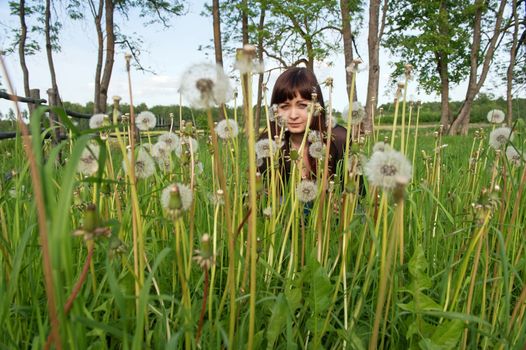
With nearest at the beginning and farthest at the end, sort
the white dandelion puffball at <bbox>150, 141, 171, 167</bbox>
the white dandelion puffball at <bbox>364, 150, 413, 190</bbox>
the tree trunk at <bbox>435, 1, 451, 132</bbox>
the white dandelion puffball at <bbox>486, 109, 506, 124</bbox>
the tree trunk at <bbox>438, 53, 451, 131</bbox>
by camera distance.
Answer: the white dandelion puffball at <bbox>364, 150, 413, 190</bbox> → the white dandelion puffball at <bbox>150, 141, 171, 167</bbox> → the white dandelion puffball at <bbox>486, 109, 506, 124</bbox> → the tree trunk at <bbox>435, 1, 451, 132</bbox> → the tree trunk at <bbox>438, 53, 451, 131</bbox>

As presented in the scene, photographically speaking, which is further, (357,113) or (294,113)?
(294,113)

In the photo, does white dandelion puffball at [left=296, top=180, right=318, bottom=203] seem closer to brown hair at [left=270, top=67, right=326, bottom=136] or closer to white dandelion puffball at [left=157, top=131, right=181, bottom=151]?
white dandelion puffball at [left=157, top=131, right=181, bottom=151]

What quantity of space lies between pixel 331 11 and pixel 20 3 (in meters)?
10.4

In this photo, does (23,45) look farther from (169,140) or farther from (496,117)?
(496,117)

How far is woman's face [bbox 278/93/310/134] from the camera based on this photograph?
279 cm

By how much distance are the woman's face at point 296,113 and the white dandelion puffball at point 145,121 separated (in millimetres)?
1334

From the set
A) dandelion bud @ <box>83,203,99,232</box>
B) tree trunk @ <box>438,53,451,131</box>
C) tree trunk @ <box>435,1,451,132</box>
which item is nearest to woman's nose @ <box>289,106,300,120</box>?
dandelion bud @ <box>83,203,99,232</box>

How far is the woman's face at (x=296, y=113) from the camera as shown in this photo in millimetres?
2787

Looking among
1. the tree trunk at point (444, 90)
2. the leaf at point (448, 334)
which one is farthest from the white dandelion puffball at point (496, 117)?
the tree trunk at point (444, 90)

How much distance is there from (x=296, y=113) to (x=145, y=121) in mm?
1583

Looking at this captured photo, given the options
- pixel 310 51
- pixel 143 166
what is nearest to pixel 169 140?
pixel 143 166

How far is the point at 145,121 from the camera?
149 centimetres

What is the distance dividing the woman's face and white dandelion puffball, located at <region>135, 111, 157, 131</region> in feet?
4.38

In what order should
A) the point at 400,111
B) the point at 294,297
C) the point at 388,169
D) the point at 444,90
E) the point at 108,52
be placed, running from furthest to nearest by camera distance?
the point at 444,90, the point at 108,52, the point at 400,111, the point at 294,297, the point at 388,169
